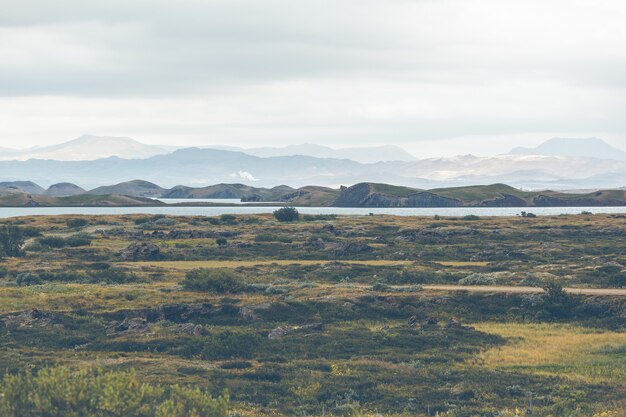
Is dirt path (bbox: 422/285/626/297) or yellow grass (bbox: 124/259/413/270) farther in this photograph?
yellow grass (bbox: 124/259/413/270)

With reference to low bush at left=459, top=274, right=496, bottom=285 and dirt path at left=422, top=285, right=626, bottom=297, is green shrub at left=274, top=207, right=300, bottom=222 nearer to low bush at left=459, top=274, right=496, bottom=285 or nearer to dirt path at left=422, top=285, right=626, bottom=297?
low bush at left=459, top=274, right=496, bottom=285

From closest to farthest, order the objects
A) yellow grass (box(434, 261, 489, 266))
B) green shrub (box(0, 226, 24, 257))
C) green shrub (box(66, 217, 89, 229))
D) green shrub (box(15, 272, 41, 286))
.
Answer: green shrub (box(15, 272, 41, 286)), yellow grass (box(434, 261, 489, 266)), green shrub (box(0, 226, 24, 257)), green shrub (box(66, 217, 89, 229))

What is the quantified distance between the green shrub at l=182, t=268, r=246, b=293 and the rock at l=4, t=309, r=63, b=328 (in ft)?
47.6

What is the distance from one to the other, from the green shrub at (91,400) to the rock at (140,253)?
65.4 m

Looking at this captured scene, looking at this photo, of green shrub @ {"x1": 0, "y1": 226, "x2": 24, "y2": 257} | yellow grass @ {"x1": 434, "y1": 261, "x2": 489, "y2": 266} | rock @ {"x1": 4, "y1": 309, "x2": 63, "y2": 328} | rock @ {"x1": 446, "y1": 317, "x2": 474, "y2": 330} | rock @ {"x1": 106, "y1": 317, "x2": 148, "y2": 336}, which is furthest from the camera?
green shrub @ {"x1": 0, "y1": 226, "x2": 24, "y2": 257}

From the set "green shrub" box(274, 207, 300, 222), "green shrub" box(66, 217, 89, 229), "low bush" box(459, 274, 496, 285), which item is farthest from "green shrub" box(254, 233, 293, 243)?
"green shrub" box(66, 217, 89, 229)

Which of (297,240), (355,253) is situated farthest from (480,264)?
(297,240)

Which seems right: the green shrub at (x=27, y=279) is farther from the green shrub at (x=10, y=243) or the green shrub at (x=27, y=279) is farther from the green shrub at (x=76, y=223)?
the green shrub at (x=76, y=223)

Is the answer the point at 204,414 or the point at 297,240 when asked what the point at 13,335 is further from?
the point at 297,240

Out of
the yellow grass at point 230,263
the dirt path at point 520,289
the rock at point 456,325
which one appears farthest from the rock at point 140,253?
the rock at point 456,325

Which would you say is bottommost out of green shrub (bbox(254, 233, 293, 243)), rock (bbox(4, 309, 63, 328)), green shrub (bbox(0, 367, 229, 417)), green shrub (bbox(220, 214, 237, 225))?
rock (bbox(4, 309, 63, 328))

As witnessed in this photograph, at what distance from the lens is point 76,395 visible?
30.6 meters

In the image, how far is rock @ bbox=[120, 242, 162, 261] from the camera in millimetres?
96306

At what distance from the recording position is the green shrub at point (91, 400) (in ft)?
97.2
